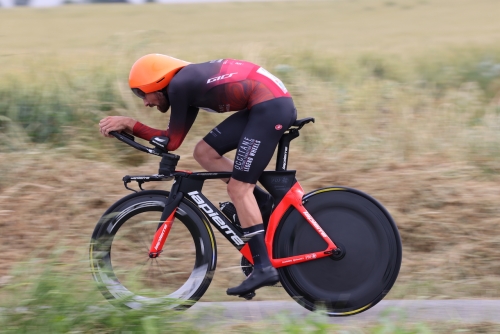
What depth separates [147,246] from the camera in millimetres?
4895

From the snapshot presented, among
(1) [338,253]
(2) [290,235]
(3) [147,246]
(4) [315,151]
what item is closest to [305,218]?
(2) [290,235]

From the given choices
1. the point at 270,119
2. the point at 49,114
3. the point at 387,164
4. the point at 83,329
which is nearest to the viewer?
the point at 83,329

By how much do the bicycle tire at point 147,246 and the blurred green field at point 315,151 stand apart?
0.21 m

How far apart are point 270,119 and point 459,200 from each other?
2.96 metres

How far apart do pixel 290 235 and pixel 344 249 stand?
1.21ft

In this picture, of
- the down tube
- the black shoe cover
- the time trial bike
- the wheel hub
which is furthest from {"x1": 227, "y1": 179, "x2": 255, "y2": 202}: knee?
the wheel hub

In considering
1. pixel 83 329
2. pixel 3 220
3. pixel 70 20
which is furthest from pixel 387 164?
pixel 70 20

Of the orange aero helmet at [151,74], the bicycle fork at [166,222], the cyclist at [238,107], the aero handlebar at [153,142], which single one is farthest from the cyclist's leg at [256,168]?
the orange aero helmet at [151,74]

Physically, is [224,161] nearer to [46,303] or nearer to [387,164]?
[46,303]

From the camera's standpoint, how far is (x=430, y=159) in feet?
25.2

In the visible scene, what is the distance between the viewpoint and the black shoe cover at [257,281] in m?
4.62

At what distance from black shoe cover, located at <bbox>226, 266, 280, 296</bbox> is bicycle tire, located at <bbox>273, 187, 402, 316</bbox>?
0.19 meters

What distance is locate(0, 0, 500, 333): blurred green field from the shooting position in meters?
6.00

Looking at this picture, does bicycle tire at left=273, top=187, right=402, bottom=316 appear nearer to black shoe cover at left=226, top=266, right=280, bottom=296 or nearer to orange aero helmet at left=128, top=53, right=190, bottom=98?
black shoe cover at left=226, top=266, right=280, bottom=296
